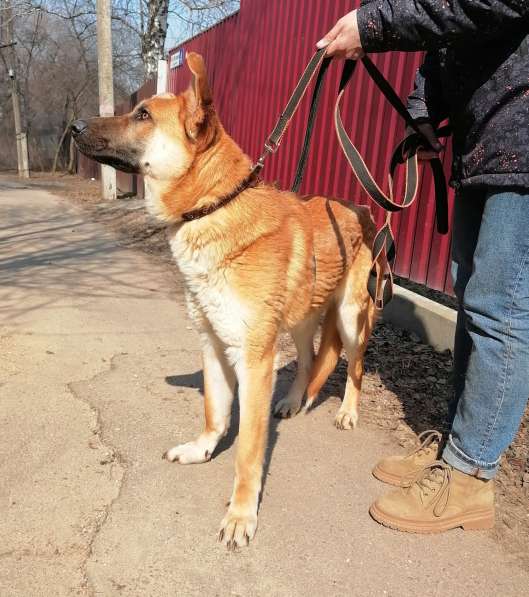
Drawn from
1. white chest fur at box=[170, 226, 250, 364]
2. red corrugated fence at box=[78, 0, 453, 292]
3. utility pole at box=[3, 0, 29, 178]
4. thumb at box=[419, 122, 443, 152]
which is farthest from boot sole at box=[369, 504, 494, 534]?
Result: utility pole at box=[3, 0, 29, 178]

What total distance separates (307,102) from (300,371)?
444 cm

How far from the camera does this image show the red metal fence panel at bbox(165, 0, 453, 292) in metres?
4.73

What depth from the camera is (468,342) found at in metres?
2.53

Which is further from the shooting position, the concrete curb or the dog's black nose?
the concrete curb

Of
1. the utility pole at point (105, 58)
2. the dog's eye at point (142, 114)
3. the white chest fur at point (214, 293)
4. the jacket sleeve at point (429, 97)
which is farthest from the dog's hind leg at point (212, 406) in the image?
the utility pole at point (105, 58)

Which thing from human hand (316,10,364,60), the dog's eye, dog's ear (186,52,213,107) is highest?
human hand (316,10,364,60)

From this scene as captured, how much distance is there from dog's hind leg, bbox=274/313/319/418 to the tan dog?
54cm

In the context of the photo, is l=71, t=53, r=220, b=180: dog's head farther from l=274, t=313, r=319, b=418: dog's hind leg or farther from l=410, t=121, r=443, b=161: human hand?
l=274, t=313, r=319, b=418: dog's hind leg

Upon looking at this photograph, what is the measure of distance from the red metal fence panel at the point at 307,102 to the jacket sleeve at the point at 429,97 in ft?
5.84

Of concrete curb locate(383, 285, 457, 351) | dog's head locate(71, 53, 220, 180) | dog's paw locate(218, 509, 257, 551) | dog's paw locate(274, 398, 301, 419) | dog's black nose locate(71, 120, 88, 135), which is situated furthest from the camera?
concrete curb locate(383, 285, 457, 351)

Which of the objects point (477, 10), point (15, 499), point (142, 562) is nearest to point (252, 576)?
point (142, 562)

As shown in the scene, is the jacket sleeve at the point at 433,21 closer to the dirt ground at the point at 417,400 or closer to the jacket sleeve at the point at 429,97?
the jacket sleeve at the point at 429,97

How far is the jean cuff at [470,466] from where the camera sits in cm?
220

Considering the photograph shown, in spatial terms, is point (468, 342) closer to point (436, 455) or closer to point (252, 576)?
point (436, 455)
